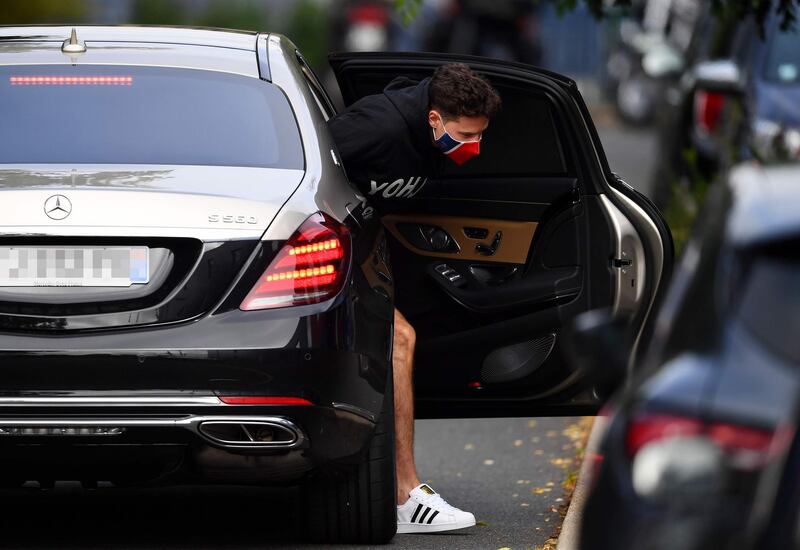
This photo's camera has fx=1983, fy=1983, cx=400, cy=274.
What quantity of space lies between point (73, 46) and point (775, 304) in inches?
129

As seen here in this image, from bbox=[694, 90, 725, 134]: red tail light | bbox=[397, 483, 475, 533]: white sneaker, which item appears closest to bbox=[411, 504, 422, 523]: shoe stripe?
bbox=[397, 483, 475, 533]: white sneaker

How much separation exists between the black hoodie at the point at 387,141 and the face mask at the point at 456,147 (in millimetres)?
51

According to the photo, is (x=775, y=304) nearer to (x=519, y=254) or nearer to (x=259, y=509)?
(x=519, y=254)

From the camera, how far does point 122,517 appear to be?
22.4 feet

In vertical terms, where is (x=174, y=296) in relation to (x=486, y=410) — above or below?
above

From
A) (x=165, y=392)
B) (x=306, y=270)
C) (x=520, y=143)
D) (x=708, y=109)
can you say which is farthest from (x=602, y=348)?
(x=708, y=109)

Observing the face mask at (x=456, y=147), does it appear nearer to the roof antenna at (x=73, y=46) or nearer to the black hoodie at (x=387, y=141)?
the black hoodie at (x=387, y=141)

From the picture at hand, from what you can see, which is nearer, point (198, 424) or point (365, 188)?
point (198, 424)

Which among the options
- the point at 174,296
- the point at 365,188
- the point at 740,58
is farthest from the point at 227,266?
the point at 740,58

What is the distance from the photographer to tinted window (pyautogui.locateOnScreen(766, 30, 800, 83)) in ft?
37.0

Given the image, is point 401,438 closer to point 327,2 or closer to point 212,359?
point 212,359

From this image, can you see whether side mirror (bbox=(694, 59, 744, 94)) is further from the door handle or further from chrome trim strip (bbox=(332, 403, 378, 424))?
chrome trim strip (bbox=(332, 403, 378, 424))

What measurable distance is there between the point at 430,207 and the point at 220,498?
1353 mm

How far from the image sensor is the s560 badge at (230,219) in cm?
545
